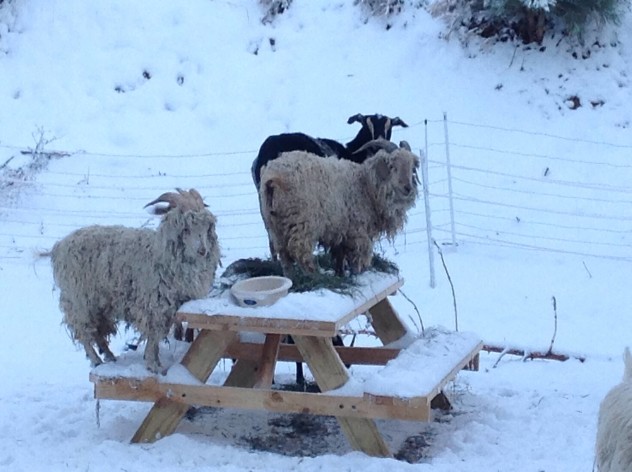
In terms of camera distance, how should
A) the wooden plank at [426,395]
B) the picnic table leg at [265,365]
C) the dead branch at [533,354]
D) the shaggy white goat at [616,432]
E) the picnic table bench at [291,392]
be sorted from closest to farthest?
the shaggy white goat at [616,432] → the wooden plank at [426,395] → the picnic table bench at [291,392] → the picnic table leg at [265,365] → the dead branch at [533,354]

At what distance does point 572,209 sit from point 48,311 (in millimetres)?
5531

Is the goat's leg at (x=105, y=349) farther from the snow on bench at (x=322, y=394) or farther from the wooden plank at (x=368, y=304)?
the wooden plank at (x=368, y=304)

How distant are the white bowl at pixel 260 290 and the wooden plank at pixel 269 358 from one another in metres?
0.32

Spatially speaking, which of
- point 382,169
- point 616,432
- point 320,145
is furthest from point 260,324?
point 616,432

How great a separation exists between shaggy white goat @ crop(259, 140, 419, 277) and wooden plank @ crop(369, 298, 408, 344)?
0.60 metres

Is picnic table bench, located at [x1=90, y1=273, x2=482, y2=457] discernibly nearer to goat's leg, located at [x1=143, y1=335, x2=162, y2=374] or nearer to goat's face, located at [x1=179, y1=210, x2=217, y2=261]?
goat's leg, located at [x1=143, y1=335, x2=162, y2=374]

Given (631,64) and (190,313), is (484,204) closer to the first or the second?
(631,64)

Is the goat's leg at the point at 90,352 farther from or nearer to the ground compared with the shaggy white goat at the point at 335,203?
nearer to the ground

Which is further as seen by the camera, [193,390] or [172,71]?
[172,71]

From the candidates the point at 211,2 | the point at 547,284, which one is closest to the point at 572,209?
the point at 547,284

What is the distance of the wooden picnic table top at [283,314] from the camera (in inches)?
207

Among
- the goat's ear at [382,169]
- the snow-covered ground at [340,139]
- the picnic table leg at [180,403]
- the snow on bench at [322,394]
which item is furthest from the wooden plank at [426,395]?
the goat's ear at [382,169]

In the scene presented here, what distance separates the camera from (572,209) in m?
10.9

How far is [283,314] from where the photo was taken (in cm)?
530
